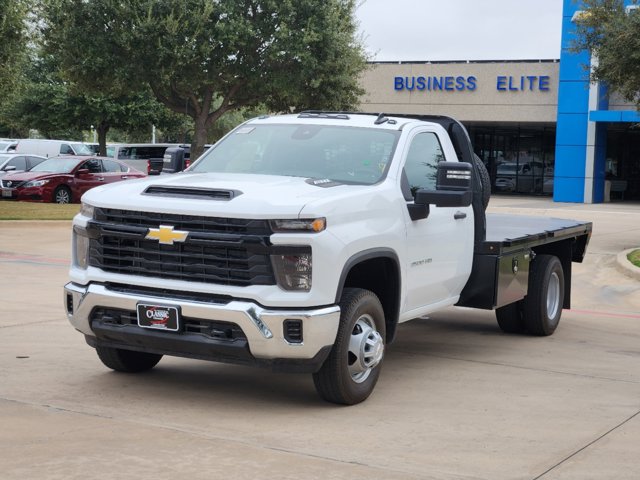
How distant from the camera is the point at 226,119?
89688mm

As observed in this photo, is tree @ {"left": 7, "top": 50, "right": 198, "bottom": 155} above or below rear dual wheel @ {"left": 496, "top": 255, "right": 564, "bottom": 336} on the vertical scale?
above

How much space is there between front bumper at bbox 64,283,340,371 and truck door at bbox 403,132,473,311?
1.27m

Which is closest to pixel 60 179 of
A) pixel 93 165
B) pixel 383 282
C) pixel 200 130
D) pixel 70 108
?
pixel 93 165

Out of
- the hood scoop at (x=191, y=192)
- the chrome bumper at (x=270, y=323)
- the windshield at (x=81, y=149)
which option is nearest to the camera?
the chrome bumper at (x=270, y=323)

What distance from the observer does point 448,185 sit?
7621mm

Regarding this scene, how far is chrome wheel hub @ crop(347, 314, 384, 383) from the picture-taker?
23.2 ft

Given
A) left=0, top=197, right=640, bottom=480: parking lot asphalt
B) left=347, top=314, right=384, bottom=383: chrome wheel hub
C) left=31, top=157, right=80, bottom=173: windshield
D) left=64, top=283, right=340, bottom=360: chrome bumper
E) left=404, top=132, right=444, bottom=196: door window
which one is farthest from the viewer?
left=31, top=157, right=80, bottom=173: windshield

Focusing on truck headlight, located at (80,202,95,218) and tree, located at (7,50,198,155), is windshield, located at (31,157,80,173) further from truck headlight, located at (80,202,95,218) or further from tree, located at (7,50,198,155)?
truck headlight, located at (80,202,95,218)

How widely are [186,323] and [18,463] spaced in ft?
5.22

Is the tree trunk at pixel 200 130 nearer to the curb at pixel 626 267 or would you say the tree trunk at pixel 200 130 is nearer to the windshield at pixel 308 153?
the curb at pixel 626 267

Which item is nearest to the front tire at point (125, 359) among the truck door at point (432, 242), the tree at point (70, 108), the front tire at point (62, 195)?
the truck door at point (432, 242)

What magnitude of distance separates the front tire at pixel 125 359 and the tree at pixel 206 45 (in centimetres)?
2654

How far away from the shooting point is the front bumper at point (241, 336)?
654 cm

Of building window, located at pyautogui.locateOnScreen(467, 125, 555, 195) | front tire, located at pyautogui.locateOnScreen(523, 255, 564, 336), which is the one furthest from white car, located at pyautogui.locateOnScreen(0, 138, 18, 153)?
front tire, located at pyautogui.locateOnScreen(523, 255, 564, 336)
